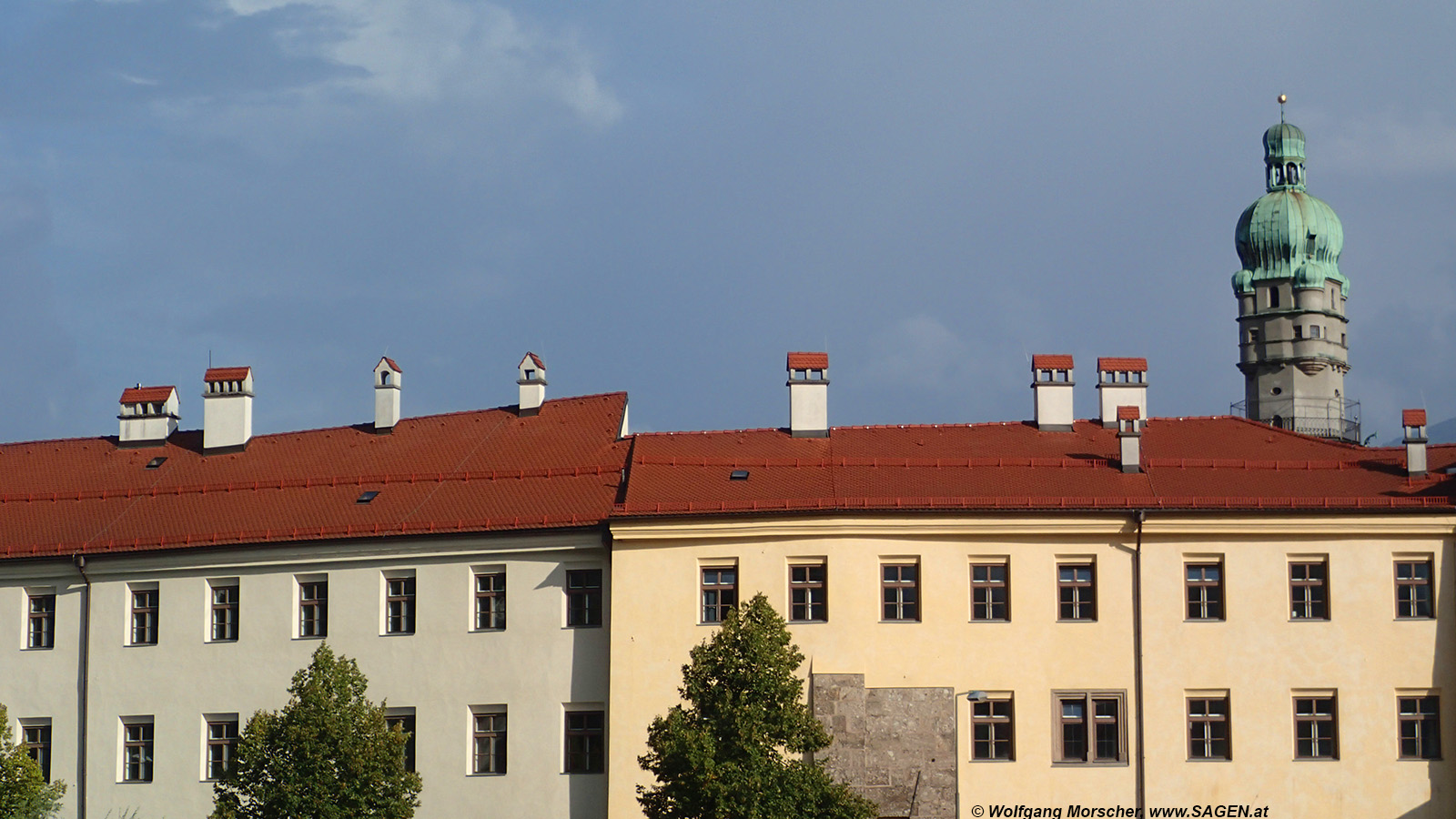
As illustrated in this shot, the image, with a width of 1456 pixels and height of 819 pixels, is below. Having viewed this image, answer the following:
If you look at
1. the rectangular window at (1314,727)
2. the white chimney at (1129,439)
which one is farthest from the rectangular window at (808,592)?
the rectangular window at (1314,727)

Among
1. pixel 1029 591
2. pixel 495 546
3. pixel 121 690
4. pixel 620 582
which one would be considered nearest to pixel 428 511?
pixel 495 546

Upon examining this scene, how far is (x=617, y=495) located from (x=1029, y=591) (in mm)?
9880

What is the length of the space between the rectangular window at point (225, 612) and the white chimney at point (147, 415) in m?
7.78

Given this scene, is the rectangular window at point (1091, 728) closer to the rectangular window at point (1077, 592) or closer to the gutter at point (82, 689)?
the rectangular window at point (1077, 592)

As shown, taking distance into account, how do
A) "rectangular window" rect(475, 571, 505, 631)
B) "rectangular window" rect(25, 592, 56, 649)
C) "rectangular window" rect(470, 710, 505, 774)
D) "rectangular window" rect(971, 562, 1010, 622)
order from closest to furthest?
1. "rectangular window" rect(971, 562, 1010, 622)
2. "rectangular window" rect(470, 710, 505, 774)
3. "rectangular window" rect(475, 571, 505, 631)
4. "rectangular window" rect(25, 592, 56, 649)

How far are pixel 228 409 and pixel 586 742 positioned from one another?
51.1 ft

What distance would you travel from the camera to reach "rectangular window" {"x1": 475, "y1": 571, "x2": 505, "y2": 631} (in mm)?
46594

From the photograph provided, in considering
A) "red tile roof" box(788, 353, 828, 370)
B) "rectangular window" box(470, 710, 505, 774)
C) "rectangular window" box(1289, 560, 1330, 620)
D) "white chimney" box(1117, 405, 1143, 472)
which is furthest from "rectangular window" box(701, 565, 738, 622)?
"rectangular window" box(1289, 560, 1330, 620)

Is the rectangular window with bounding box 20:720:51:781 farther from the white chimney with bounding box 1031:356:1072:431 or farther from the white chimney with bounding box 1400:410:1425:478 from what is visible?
the white chimney with bounding box 1400:410:1425:478

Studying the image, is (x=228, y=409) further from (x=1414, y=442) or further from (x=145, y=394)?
(x=1414, y=442)

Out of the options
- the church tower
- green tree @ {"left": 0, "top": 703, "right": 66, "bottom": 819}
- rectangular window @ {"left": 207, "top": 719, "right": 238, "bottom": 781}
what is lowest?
green tree @ {"left": 0, "top": 703, "right": 66, "bottom": 819}

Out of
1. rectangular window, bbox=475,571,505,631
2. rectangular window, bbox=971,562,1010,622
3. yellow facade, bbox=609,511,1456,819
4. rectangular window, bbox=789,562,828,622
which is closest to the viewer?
yellow facade, bbox=609,511,1456,819

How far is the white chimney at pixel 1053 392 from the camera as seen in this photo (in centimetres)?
5053

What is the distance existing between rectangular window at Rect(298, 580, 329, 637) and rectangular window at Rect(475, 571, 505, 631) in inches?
150
